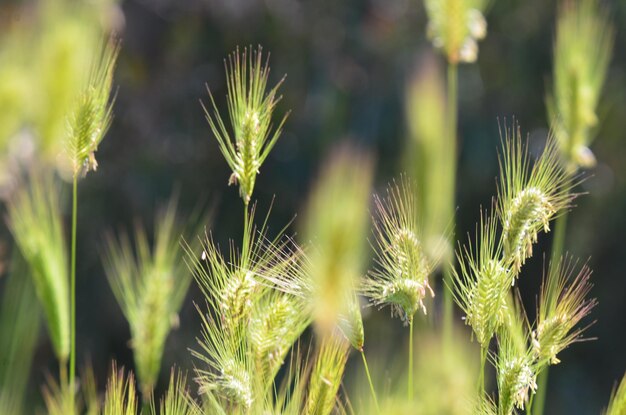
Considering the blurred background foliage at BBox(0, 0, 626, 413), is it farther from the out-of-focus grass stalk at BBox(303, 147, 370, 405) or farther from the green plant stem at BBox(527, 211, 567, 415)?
the out-of-focus grass stalk at BBox(303, 147, 370, 405)

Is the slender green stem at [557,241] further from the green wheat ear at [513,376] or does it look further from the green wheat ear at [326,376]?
the green wheat ear at [326,376]

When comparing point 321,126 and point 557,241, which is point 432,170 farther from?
point 321,126

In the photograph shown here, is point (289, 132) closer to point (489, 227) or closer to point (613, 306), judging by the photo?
point (613, 306)

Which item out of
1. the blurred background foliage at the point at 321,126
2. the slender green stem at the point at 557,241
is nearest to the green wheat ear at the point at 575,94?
the slender green stem at the point at 557,241

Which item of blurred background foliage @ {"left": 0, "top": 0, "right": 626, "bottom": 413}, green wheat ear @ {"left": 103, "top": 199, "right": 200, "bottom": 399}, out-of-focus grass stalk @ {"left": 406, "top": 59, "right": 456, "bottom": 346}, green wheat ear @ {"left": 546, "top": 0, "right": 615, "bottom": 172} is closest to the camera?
green wheat ear @ {"left": 103, "top": 199, "right": 200, "bottom": 399}

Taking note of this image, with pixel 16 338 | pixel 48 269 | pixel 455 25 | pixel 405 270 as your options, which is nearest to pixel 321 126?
pixel 455 25

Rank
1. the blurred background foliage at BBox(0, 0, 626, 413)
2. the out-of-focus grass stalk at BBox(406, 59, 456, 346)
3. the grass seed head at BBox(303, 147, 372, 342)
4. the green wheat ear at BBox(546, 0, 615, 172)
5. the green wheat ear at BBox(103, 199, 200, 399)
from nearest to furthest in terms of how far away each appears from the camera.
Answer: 1. the grass seed head at BBox(303, 147, 372, 342)
2. the green wheat ear at BBox(103, 199, 200, 399)
3. the out-of-focus grass stalk at BBox(406, 59, 456, 346)
4. the green wheat ear at BBox(546, 0, 615, 172)
5. the blurred background foliage at BBox(0, 0, 626, 413)

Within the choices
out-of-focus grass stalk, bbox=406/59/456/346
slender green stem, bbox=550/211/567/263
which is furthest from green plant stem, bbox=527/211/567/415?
out-of-focus grass stalk, bbox=406/59/456/346
